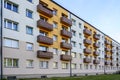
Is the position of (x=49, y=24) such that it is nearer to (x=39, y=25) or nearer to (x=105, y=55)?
(x=39, y=25)

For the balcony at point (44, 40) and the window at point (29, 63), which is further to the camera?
the balcony at point (44, 40)

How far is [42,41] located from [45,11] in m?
5.42

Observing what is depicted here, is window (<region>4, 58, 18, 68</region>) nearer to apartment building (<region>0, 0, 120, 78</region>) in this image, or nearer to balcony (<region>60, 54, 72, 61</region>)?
apartment building (<region>0, 0, 120, 78</region>)

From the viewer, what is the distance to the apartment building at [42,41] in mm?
32688

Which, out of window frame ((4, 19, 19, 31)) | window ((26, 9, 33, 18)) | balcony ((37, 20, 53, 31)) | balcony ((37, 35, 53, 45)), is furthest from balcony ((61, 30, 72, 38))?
window frame ((4, 19, 19, 31))

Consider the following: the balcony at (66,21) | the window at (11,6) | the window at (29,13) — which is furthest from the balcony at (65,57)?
the window at (11,6)

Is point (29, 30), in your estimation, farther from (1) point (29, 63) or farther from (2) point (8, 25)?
(1) point (29, 63)

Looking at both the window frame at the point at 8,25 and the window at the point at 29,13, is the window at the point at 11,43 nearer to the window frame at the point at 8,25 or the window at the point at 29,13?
the window frame at the point at 8,25

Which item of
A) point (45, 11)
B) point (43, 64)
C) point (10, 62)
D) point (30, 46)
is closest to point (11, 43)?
point (10, 62)

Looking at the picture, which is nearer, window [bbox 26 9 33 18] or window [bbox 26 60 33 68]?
window [bbox 26 60 33 68]

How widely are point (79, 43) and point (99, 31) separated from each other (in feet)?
70.9

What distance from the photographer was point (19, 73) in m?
33.8

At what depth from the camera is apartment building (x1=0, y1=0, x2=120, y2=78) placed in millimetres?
32688

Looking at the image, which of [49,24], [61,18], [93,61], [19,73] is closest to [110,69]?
[93,61]
